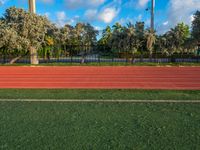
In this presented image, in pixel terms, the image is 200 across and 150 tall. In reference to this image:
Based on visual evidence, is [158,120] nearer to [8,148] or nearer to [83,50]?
[8,148]

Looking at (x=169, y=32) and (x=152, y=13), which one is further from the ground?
(x=152, y=13)

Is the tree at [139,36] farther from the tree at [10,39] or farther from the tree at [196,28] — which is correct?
the tree at [10,39]

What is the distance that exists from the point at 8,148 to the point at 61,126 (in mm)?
1478

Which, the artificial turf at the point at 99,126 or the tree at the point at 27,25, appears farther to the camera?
the tree at the point at 27,25

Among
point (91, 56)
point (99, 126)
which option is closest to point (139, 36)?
point (91, 56)

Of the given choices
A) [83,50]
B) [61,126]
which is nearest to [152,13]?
[83,50]

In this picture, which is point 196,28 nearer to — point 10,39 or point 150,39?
point 150,39

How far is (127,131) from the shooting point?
212 inches

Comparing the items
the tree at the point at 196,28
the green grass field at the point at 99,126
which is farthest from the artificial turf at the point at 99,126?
the tree at the point at 196,28

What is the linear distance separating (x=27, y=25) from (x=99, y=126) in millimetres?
22367

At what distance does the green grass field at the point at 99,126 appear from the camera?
15.1 ft

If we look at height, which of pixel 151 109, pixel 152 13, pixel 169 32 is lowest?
pixel 151 109

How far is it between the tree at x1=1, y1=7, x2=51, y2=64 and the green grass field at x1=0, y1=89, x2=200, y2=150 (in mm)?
18910

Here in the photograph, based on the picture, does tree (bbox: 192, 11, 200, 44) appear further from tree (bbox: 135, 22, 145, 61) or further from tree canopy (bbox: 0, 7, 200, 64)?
tree (bbox: 135, 22, 145, 61)
